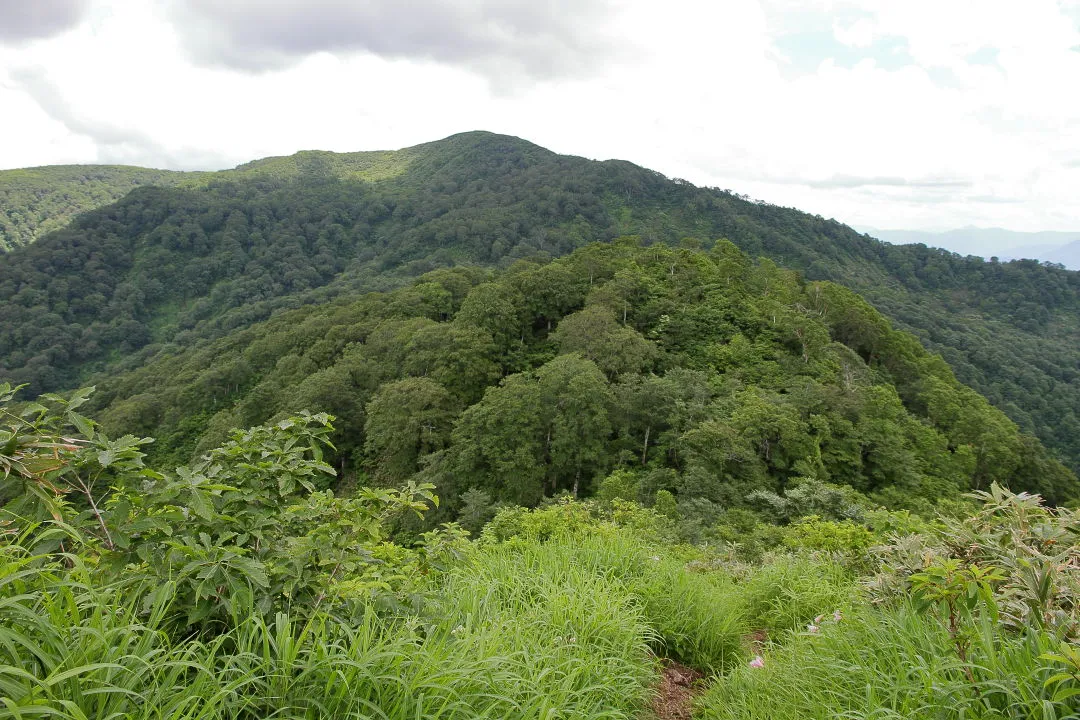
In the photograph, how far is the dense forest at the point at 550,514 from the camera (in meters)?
1.85

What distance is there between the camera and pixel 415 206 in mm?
112938

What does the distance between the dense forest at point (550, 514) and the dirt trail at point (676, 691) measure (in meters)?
0.02

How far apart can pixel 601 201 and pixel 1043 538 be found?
97244 mm

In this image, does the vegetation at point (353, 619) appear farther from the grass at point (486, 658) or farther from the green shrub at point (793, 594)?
the green shrub at point (793, 594)

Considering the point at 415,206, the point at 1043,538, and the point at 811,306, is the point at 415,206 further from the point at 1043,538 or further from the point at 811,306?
the point at 1043,538

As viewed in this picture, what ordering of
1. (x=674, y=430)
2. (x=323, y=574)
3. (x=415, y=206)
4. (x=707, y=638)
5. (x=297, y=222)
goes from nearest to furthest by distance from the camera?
(x=323, y=574)
(x=707, y=638)
(x=674, y=430)
(x=297, y=222)
(x=415, y=206)

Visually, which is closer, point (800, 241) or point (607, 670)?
point (607, 670)

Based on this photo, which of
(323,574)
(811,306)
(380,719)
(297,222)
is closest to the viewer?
(380,719)

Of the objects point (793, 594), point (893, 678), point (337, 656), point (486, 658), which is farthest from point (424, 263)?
point (893, 678)

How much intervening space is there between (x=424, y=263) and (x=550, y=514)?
7516cm

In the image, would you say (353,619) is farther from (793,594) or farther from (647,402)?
(647,402)

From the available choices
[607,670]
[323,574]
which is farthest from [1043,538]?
[323,574]

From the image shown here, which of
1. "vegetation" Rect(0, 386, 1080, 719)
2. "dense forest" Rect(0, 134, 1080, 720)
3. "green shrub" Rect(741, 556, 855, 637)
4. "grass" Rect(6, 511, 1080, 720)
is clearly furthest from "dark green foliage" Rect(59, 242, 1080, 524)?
"vegetation" Rect(0, 386, 1080, 719)

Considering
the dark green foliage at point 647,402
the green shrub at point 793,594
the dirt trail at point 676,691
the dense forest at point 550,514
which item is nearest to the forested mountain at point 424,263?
the dense forest at point 550,514
